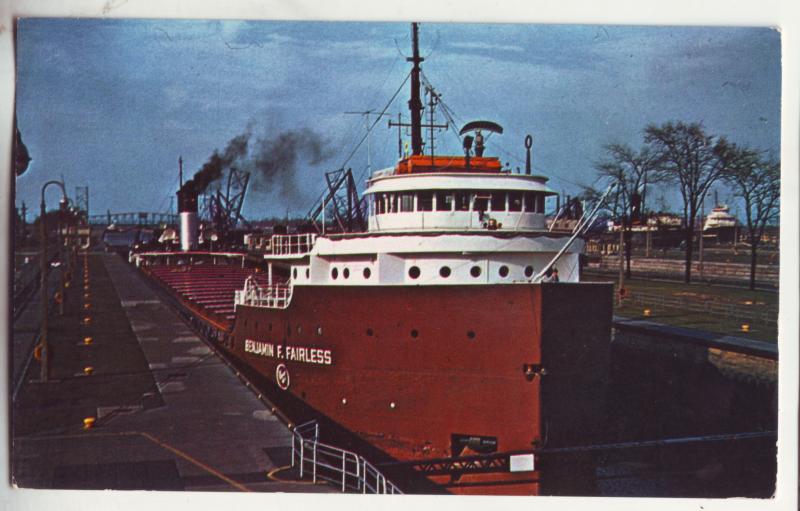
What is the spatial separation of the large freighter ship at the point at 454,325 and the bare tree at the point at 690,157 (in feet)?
4.83

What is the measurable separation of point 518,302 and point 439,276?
1150 mm

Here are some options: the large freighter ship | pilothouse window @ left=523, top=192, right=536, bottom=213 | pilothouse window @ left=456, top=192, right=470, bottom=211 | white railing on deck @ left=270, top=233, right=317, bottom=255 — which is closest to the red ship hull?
the large freighter ship

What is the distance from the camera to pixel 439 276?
965cm

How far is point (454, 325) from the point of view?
914 centimetres

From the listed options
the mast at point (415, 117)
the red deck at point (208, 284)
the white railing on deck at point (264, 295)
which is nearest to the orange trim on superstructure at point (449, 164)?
the mast at point (415, 117)

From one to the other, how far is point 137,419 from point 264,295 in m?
3.84

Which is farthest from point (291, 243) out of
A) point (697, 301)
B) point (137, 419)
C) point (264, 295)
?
point (697, 301)

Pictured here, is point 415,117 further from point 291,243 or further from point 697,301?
point 697,301

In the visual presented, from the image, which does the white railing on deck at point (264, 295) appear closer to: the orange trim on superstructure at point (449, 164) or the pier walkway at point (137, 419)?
the pier walkway at point (137, 419)

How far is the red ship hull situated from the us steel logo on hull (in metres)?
0.85

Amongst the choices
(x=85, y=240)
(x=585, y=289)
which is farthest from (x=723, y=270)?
(x=85, y=240)

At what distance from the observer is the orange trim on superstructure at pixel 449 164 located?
32.8ft

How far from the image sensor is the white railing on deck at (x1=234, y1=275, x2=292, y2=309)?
11.1 meters

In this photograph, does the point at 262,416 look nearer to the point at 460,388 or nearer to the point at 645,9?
the point at 460,388
